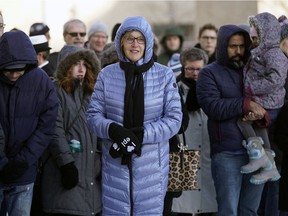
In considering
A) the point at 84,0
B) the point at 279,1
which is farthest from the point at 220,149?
the point at 84,0

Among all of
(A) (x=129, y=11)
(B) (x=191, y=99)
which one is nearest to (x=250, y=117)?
(B) (x=191, y=99)

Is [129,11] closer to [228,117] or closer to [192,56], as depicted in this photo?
[192,56]

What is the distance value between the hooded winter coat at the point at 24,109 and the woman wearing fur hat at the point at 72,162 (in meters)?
0.35

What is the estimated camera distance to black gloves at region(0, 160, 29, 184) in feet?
23.4

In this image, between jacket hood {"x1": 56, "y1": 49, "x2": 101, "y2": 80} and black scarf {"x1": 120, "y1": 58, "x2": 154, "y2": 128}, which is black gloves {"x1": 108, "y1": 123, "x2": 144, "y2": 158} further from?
jacket hood {"x1": 56, "y1": 49, "x2": 101, "y2": 80}

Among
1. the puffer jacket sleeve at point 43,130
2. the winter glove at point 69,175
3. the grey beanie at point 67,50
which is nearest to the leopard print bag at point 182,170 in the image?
the winter glove at point 69,175

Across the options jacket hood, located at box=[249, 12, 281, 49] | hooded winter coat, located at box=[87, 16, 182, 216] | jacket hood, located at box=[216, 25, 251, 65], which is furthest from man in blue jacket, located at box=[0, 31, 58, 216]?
jacket hood, located at box=[249, 12, 281, 49]

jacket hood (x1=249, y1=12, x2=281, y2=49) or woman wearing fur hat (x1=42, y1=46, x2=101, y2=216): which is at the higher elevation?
jacket hood (x1=249, y1=12, x2=281, y2=49)

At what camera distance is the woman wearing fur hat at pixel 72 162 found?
7738mm

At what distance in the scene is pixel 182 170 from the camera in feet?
26.0

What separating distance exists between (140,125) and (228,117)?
123 centimetres

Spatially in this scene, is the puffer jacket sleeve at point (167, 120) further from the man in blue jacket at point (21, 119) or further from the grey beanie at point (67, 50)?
the grey beanie at point (67, 50)

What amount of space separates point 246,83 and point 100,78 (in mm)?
1505

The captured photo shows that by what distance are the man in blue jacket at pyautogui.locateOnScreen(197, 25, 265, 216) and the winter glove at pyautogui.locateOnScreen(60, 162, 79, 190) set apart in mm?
1358
